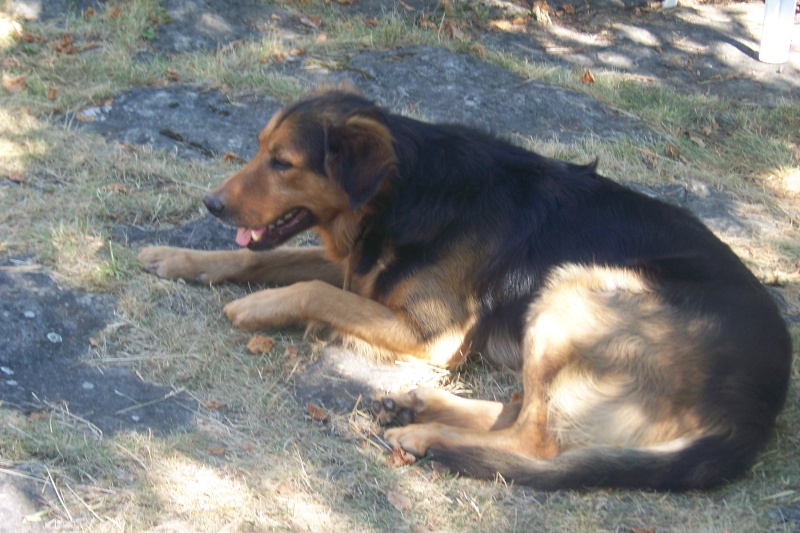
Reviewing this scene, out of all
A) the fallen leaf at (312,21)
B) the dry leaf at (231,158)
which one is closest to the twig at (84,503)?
the dry leaf at (231,158)

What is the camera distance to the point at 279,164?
4.54m

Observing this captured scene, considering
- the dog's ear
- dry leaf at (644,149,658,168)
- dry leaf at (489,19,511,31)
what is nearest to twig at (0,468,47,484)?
the dog's ear

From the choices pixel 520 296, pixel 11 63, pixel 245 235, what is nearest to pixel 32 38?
pixel 11 63

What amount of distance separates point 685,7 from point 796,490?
29.9ft

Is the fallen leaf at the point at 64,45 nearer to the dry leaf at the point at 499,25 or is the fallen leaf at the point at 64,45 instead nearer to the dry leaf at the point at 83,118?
the dry leaf at the point at 83,118

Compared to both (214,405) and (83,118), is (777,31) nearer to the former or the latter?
(83,118)

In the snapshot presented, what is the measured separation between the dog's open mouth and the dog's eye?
225mm

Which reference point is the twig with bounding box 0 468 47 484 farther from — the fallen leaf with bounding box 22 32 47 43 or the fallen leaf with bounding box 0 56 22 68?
the fallen leaf with bounding box 22 32 47 43

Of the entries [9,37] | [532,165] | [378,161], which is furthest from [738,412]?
[9,37]

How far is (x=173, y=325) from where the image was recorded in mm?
4656

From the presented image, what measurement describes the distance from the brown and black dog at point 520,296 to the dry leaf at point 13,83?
3.48 m

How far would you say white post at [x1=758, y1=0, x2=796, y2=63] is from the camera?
30.1 ft

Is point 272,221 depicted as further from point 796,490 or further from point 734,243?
point 734,243

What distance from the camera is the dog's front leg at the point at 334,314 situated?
15.0 ft
